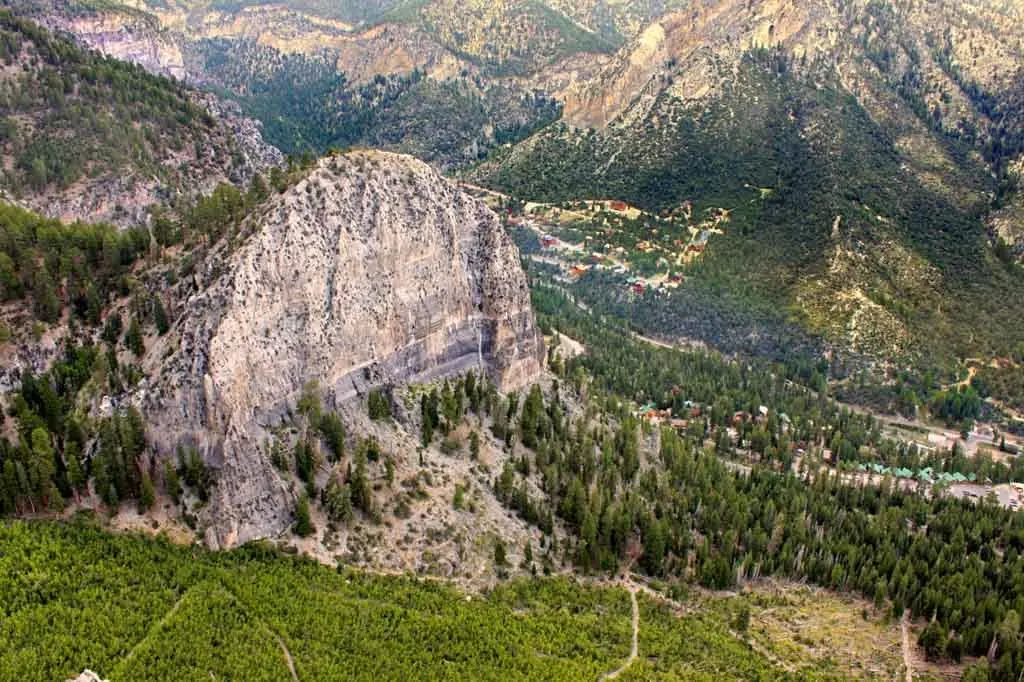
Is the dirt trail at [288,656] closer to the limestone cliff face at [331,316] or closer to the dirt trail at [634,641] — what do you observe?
the limestone cliff face at [331,316]

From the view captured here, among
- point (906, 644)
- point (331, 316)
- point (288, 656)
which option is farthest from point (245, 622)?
point (906, 644)

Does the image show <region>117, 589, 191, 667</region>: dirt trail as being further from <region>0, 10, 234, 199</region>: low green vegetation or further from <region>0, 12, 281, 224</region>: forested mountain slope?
<region>0, 10, 234, 199</region>: low green vegetation

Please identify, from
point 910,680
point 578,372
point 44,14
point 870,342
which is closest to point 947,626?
point 910,680

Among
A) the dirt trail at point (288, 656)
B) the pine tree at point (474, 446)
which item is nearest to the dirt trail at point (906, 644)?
the pine tree at point (474, 446)

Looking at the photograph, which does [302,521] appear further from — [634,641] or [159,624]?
[634,641]

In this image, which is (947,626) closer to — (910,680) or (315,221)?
(910,680)
